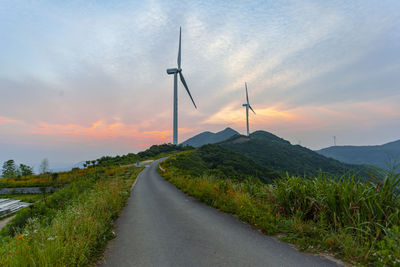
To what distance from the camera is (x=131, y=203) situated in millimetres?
10328

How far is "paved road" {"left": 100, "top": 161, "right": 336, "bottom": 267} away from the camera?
388 centimetres

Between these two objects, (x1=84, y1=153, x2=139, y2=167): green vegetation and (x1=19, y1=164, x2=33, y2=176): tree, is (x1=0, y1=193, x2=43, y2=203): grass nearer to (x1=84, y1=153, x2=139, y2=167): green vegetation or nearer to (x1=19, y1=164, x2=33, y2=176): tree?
(x1=84, y1=153, x2=139, y2=167): green vegetation

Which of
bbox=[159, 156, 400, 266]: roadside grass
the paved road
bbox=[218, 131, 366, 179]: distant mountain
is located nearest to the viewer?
bbox=[159, 156, 400, 266]: roadside grass

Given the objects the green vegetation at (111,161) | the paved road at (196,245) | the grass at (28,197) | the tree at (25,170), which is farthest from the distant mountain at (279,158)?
the paved road at (196,245)

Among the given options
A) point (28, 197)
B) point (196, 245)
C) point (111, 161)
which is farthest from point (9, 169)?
point (196, 245)

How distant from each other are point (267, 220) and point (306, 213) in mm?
1200

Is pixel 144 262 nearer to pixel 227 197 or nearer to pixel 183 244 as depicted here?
pixel 183 244

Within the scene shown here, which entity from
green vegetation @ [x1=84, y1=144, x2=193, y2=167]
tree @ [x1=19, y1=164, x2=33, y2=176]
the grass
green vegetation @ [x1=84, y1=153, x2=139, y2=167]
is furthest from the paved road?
tree @ [x1=19, y1=164, x2=33, y2=176]

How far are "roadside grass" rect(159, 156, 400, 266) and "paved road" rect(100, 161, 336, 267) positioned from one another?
462mm

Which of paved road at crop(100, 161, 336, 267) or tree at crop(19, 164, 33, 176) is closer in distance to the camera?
paved road at crop(100, 161, 336, 267)

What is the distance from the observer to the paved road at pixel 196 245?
388 centimetres

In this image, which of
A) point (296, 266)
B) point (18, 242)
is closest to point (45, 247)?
point (18, 242)

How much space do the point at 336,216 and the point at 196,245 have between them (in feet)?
12.7

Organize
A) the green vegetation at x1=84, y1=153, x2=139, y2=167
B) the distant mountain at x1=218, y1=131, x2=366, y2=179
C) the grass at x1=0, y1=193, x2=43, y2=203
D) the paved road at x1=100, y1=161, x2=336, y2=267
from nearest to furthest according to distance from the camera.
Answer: the paved road at x1=100, y1=161, x2=336, y2=267
the grass at x1=0, y1=193, x2=43, y2=203
the green vegetation at x1=84, y1=153, x2=139, y2=167
the distant mountain at x1=218, y1=131, x2=366, y2=179
